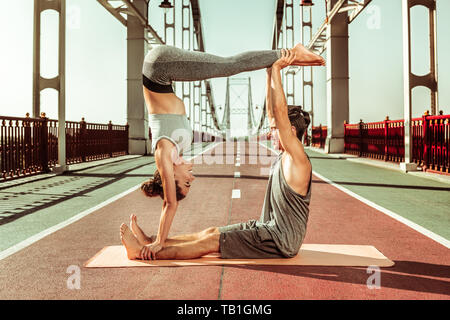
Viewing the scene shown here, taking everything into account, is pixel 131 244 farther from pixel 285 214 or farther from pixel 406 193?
pixel 406 193

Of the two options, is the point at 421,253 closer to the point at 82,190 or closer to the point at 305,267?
the point at 305,267

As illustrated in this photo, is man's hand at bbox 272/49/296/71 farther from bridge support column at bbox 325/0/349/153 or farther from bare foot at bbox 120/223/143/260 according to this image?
bridge support column at bbox 325/0/349/153

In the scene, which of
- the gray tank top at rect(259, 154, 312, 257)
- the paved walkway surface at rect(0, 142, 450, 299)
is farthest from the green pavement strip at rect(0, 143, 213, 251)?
the gray tank top at rect(259, 154, 312, 257)

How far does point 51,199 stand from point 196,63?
198 inches

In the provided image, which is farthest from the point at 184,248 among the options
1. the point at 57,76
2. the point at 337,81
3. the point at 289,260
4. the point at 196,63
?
the point at 337,81

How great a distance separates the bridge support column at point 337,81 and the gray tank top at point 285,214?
17127mm

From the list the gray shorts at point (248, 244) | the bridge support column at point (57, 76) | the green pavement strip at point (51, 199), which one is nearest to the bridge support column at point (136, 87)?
the bridge support column at point (57, 76)

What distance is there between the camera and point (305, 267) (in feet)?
10.5

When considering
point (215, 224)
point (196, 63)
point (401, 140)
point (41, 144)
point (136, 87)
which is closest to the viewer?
point (196, 63)

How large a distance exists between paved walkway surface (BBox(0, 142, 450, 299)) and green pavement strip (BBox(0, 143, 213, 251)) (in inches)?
0.7

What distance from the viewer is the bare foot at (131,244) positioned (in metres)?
3.31

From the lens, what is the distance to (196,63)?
2582 mm

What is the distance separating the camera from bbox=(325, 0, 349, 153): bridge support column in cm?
2000
